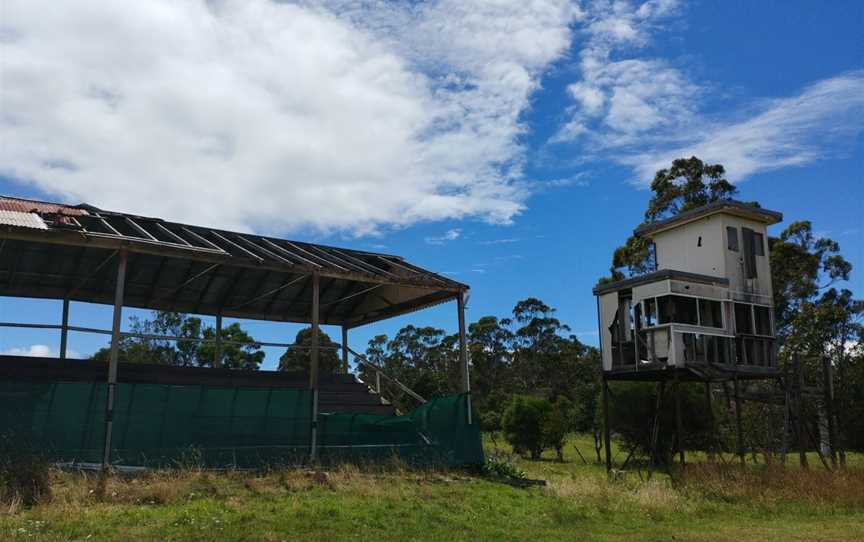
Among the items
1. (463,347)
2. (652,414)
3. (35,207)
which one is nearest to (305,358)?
(652,414)

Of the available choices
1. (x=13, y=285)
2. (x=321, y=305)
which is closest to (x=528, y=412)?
(x=321, y=305)

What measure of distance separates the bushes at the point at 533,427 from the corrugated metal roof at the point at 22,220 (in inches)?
875

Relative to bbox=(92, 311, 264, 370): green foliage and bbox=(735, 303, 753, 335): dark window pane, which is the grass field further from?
bbox=(92, 311, 264, 370): green foliage

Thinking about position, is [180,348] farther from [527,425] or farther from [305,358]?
[527,425]

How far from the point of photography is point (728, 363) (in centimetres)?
2083

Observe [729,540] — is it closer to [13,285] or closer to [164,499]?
[164,499]

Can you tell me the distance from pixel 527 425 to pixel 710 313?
14360 mm

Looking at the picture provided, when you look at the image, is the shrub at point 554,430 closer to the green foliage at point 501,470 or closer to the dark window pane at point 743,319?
the dark window pane at point 743,319

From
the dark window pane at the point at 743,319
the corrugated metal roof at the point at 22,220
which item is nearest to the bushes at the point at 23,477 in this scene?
the corrugated metal roof at the point at 22,220

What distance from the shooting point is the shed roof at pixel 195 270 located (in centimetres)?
1809

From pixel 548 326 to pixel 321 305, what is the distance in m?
34.0

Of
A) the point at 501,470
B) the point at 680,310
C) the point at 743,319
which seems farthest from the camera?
the point at 743,319

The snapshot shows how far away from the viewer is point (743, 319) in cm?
2169

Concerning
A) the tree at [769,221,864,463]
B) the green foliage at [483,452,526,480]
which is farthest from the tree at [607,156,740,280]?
the green foliage at [483,452,526,480]
